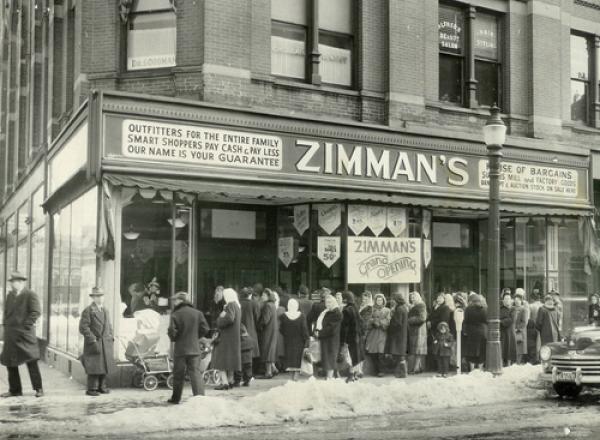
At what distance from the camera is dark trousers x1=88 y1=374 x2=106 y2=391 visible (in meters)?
13.3

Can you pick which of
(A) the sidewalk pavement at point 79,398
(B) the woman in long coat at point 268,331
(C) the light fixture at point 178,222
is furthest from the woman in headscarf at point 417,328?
(C) the light fixture at point 178,222

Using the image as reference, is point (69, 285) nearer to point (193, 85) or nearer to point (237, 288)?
point (237, 288)

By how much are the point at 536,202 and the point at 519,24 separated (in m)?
4.46

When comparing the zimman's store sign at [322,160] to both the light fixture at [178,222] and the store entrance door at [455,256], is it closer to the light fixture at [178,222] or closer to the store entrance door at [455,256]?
the light fixture at [178,222]

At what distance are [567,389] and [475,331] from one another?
3.27m

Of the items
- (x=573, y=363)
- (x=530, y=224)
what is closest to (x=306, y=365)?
(x=573, y=363)

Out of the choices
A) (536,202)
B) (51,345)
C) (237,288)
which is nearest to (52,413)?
(237,288)

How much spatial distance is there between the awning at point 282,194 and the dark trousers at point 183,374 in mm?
3451

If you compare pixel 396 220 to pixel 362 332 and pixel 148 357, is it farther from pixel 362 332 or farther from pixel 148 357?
pixel 148 357

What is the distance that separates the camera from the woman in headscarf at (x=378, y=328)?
16.1 m

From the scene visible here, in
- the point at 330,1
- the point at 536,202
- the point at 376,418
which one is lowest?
the point at 376,418

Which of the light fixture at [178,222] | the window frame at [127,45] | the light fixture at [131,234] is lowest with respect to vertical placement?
the light fixture at [131,234]

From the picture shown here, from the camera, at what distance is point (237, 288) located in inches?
686

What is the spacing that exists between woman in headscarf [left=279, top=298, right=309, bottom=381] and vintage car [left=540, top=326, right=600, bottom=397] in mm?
4457
